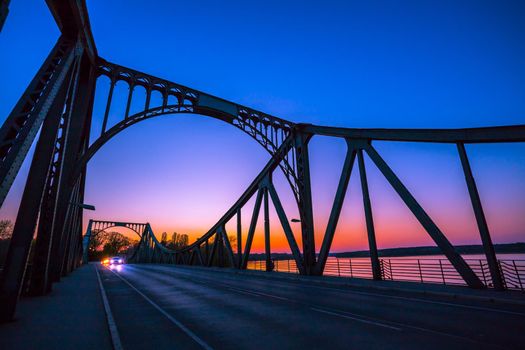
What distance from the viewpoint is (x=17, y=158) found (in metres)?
5.71

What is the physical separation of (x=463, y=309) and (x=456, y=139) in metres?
6.67

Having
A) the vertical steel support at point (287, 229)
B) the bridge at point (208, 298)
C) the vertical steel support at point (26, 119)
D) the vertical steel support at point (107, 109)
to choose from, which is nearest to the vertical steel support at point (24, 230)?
the bridge at point (208, 298)

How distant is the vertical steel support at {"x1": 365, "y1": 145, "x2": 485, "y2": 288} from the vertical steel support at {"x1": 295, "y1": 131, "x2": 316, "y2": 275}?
20.5 feet

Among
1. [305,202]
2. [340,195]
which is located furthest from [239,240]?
[340,195]

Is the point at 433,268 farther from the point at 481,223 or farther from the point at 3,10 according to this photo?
the point at 3,10

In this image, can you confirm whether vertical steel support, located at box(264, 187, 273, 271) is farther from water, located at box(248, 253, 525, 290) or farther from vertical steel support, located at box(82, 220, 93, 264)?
vertical steel support, located at box(82, 220, 93, 264)

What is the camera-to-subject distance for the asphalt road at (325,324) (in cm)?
495

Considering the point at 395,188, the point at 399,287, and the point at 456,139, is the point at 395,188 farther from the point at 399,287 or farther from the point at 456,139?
the point at 399,287

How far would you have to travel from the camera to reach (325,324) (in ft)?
20.5

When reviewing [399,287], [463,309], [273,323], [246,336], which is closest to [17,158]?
[246,336]

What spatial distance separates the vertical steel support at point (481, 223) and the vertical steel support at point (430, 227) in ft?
2.15

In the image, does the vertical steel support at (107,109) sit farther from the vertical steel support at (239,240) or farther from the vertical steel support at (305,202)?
the vertical steel support at (239,240)

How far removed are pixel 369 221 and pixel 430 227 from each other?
3.23 m

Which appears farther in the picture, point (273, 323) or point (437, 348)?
point (273, 323)
